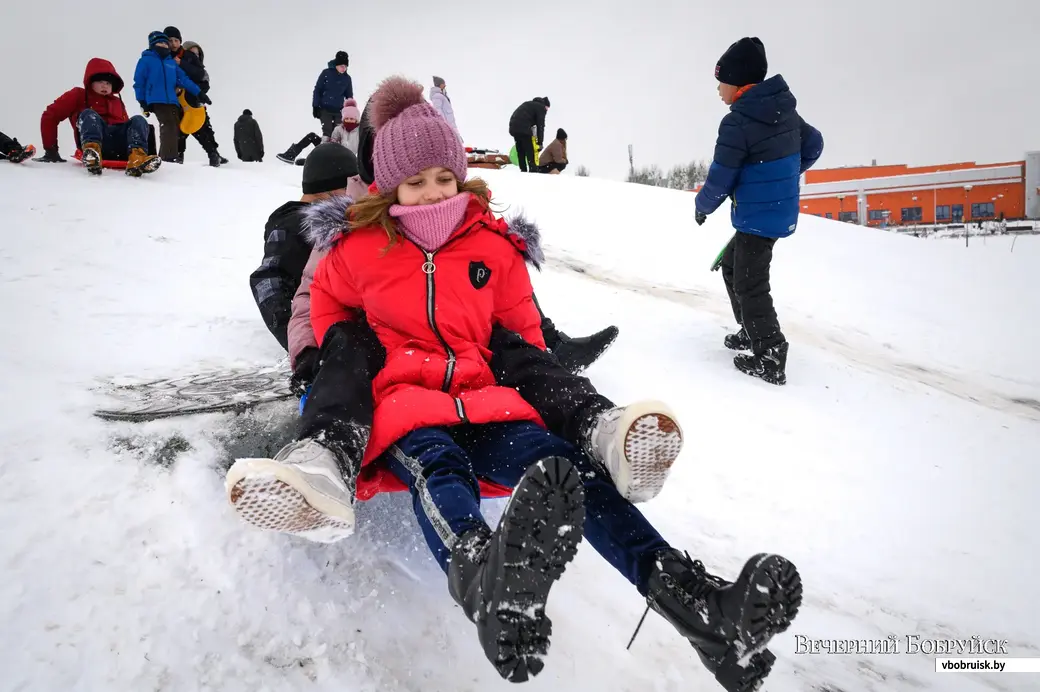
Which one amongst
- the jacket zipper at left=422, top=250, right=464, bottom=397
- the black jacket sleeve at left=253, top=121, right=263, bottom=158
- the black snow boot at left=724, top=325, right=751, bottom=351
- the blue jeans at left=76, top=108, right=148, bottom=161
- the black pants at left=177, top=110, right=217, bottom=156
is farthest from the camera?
the black jacket sleeve at left=253, top=121, right=263, bottom=158

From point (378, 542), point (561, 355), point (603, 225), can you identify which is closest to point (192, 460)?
point (378, 542)

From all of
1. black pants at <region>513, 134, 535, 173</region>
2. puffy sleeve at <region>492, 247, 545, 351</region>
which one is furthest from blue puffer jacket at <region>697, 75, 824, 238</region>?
black pants at <region>513, 134, 535, 173</region>

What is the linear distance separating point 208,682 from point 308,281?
54.4 inches

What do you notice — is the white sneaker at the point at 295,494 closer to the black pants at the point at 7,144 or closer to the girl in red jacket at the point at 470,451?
the girl in red jacket at the point at 470,451

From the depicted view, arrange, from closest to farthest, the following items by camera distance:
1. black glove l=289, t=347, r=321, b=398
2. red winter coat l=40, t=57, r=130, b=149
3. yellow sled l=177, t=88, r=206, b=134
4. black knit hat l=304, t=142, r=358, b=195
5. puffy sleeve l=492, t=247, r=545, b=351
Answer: black glove l=289, t=347, r=321, b=398 < puffy sleeve l=492, t=247, r=545, b=351 < black knit hat l=304, t=142, r=358, b=195 < red winter coat l=40, t=57, r=130, b=149 < yellow sled l=177, t=88, r=206, b=134

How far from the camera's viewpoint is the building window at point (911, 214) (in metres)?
25.8

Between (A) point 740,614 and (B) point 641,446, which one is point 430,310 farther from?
(A) point 740,614

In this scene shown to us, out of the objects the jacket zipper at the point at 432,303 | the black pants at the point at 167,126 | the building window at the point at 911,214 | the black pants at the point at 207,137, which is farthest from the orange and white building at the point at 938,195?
the jacket zipper at the point at 432,303

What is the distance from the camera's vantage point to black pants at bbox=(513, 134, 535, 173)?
11539mm

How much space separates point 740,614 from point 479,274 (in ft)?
4.19

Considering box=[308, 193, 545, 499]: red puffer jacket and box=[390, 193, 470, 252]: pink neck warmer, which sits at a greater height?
box=[390, 193, 470, 252]: pink neck warmer

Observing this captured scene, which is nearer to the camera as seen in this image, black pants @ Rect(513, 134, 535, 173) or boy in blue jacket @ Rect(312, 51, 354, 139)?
boy in blue jacket @ Rect(312, 51, 354, 139)

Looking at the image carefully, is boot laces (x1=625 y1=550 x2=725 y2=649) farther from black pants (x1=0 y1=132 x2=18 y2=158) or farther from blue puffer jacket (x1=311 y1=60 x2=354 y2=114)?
blue puffer jacket (x1=311 y1=60 x2=354 y2=114)

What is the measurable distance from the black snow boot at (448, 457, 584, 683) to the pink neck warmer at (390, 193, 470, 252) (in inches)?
41.2
